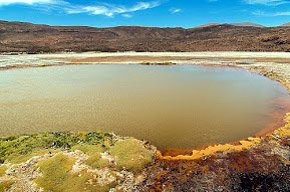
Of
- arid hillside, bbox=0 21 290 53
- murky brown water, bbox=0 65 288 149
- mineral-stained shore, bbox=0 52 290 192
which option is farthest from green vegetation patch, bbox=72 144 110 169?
arid hillside, bbox=0 21 290 53

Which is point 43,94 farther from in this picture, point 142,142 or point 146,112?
point 142,142

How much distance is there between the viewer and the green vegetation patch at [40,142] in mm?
9430

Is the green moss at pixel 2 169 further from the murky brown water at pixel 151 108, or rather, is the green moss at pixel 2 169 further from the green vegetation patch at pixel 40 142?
the murky brown water at pixel 151 108

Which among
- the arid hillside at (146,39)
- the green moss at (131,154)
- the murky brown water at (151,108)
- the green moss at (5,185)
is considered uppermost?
the arid hillside at (146,39)

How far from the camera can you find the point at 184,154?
976 cm

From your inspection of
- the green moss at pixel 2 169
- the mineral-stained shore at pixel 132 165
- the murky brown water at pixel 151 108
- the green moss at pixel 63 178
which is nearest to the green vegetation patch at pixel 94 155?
the mineral-stained shore at pixel 132 165

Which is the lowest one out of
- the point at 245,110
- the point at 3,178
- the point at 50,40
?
the point at 3,178

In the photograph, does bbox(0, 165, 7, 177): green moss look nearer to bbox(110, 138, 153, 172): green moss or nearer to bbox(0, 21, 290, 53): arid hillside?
bbox(110, 138, 153, 172): green moss

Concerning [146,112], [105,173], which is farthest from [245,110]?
[105,173]

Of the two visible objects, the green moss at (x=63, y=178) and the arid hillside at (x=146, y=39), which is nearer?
the green moss at (x=63, y=178)

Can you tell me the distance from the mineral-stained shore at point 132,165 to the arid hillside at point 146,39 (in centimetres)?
6151

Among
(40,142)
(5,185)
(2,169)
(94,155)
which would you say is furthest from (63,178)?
(40,142)

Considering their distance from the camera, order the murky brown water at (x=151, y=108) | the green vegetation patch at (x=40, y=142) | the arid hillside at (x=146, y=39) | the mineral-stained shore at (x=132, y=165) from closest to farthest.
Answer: the mineral-stained shore at (x=132, y=165)
the green vegetation patch at (x=40, y=142)
the murky brown water at (x=151, y=108)
the arid hillside at (x=146, y=39)

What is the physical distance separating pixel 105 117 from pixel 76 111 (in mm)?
2446
